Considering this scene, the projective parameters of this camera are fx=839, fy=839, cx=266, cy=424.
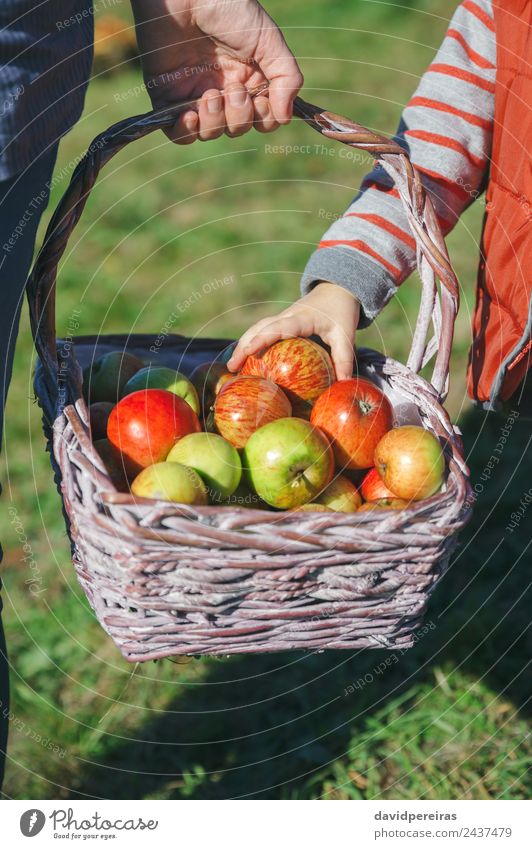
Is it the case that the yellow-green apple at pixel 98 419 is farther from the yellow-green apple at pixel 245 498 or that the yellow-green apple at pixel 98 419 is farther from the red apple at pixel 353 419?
the red apple at pixel 353 419

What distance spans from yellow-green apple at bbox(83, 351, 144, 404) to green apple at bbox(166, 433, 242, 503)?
27cm

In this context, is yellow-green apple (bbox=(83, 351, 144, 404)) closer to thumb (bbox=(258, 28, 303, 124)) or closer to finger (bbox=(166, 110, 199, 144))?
finger (bbox=(166, 110, 199, 144))

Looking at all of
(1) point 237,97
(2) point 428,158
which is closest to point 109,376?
(1) point 237,97

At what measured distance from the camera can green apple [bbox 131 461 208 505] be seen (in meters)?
1.35

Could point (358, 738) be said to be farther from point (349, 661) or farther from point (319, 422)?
point (319, 422)

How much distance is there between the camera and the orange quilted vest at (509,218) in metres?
1.49

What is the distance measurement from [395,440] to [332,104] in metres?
3.96

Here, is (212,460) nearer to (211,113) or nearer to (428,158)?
(211,113)

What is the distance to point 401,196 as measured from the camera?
59.2 inches

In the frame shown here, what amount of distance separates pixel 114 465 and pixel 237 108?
0.68 m

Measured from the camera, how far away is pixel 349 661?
91.5 inches

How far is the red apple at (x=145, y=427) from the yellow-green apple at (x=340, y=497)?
29cm
